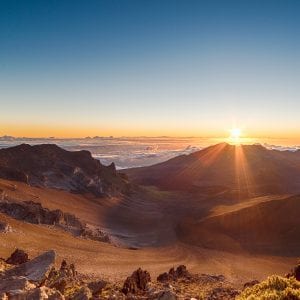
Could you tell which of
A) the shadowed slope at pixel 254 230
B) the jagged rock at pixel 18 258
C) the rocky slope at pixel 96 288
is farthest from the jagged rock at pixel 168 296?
the shadowed slope at pixel 254 230

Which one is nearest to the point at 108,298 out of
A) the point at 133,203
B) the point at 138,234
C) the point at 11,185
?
the point at 138,234

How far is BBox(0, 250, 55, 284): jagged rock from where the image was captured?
666 inches

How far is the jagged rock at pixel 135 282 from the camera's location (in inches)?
746

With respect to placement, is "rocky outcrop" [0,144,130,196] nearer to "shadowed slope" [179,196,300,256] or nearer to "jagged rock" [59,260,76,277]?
"shadowed slope" [179,196,300,256]

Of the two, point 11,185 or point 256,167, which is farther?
point 256,167

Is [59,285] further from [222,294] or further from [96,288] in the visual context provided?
[222,294]

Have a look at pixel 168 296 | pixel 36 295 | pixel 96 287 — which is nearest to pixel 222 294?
pixel 96 287

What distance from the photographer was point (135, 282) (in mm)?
21062

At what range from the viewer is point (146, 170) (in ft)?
603

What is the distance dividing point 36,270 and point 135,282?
545 cm

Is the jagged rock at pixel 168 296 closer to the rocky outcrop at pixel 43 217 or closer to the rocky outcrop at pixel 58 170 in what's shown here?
the rocky outcrop at pixel 43 217

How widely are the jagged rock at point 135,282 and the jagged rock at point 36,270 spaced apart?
3.39m

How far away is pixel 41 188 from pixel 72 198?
6.20 m

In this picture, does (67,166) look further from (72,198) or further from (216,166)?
(216,166)
